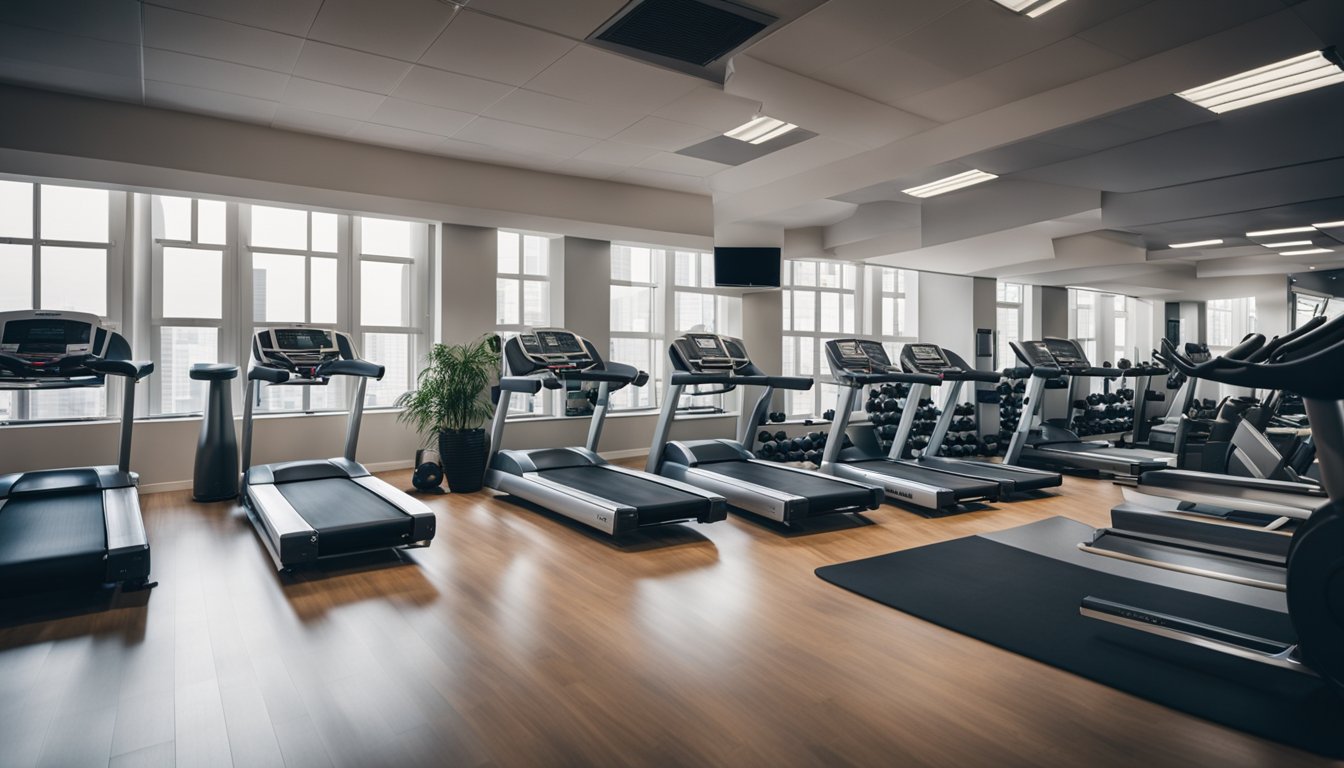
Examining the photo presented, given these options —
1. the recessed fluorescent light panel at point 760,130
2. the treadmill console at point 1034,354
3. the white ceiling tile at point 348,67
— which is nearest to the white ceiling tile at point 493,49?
the white ceiling tile at point 348,67

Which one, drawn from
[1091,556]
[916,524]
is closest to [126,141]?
[916,524]

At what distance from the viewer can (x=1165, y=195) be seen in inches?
261

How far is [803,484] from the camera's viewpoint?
15.9 ft

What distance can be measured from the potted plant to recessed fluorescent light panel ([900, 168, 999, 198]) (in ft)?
14.2

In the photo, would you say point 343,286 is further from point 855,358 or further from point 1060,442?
point 1060,442

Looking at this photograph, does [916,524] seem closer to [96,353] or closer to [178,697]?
[178,697]

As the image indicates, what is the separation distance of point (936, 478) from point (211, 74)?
18.5 ft

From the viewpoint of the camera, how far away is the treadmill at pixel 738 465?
450 centimetres

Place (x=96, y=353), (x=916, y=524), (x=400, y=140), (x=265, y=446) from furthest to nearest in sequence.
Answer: (x=265, y=446) → (x=400, y=140) → (x=916, y=524) → (x=96, y=353)

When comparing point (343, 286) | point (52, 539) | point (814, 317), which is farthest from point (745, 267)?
point (52, 539)

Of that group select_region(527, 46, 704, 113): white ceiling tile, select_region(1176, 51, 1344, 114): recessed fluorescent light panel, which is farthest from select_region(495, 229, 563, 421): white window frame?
select_region(1176, 51, 1344, 114): recessed fluorescent light panel

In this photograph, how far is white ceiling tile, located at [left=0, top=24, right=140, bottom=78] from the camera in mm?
3740

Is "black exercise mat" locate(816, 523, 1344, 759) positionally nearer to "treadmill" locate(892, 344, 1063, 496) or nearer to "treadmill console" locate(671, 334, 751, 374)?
"treadmill" locate(892, 344, 1063, 496)

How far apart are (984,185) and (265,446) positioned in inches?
275
